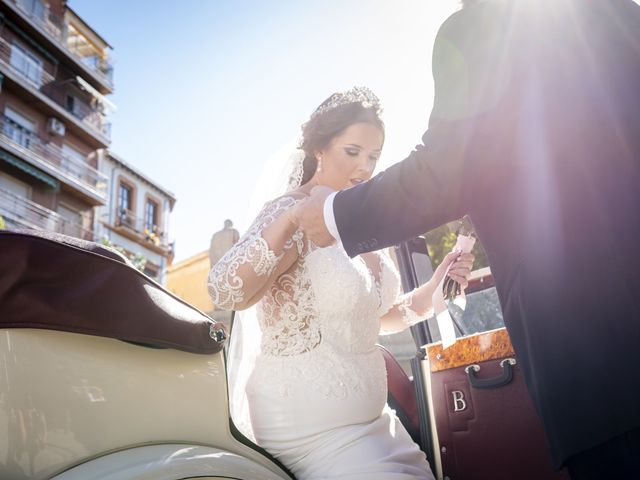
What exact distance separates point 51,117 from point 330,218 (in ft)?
72.9

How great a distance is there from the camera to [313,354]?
1.82 m

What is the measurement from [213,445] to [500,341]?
952 mm

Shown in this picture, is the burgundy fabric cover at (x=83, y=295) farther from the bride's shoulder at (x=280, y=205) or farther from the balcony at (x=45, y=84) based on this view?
the balcony at (x=45, y=84)

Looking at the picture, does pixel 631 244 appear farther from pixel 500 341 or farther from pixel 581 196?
pixel 500 341

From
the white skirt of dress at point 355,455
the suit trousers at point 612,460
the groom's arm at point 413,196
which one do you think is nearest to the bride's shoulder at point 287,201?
the groom's arm at point 413,196

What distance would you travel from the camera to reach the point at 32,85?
768 inches

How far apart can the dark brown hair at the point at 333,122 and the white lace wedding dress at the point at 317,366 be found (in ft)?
1.62

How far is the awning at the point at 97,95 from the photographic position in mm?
22034

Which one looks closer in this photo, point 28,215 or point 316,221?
point 316,221

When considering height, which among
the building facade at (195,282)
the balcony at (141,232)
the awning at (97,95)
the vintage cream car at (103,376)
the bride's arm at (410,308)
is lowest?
the vintage cream car at (103,376)

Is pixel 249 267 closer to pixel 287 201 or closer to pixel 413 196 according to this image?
pixel 287 201

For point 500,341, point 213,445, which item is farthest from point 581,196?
point 213,445

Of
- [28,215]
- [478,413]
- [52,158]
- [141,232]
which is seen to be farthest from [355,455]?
[141,232]

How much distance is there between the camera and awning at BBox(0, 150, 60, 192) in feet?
57.8
